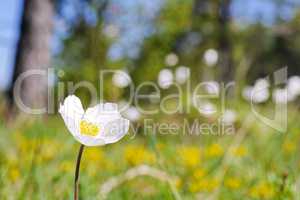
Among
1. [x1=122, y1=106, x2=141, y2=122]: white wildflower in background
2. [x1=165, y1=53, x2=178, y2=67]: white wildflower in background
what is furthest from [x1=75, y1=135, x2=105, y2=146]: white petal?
[x1=165, y1=53, x2=178, y2=67]: white wildflower in background

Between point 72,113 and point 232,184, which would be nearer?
point 72,113

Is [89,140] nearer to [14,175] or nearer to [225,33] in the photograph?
[14,175]

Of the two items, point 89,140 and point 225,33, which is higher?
point 225,33

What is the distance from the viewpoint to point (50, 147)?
172 cm

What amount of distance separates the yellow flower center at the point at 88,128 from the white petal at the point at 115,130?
0.02 m

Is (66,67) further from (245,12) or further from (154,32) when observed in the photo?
(245,12)

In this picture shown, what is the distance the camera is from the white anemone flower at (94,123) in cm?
52

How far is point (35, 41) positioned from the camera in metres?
4.50

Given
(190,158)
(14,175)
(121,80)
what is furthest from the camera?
(121,80)

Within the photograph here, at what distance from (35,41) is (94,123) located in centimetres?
408

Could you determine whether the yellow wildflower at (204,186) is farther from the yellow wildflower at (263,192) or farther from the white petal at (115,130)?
the white petal at (115,130)

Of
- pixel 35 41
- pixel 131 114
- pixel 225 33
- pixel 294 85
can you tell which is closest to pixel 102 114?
pixel 131 114

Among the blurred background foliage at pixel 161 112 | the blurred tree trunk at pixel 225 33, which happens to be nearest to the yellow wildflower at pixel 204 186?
the blurred background foliage at pixel 161 112

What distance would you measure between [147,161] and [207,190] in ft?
1.57
